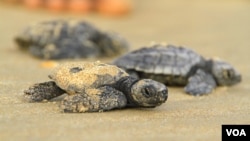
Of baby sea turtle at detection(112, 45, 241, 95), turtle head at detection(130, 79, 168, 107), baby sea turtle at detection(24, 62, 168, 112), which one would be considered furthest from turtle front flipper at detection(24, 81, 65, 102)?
baby sea turtle at detection(112, 45, 241, 95)

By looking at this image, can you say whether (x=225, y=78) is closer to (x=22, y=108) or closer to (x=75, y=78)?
(x=75, y=78)

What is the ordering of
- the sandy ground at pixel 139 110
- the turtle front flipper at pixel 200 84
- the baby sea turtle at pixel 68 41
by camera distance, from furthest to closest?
the baby sea turtle at pixel 68 41, the turtle front flipper at pixel 200 84, the sandy ground at pixel 139 110

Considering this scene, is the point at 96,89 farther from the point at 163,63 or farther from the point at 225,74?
the point at 225,74

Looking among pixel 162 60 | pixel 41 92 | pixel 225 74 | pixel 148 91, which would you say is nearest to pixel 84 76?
pixel 41 92

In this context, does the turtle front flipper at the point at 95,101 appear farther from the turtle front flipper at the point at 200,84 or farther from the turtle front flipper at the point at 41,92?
the turtle front flipper at the point at 200,84

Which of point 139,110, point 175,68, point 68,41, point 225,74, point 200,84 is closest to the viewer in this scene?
point 139,110

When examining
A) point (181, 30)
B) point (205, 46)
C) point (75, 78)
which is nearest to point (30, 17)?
point (181, 30)

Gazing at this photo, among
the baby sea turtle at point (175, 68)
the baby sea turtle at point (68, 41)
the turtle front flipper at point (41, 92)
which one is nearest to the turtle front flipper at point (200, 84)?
the baby sea turtle at point (175, 68)
